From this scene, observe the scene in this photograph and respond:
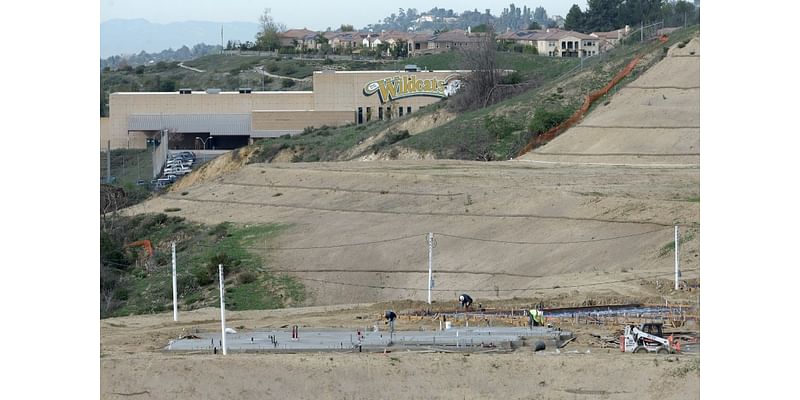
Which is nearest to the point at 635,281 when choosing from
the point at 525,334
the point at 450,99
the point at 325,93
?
the point at 525,334

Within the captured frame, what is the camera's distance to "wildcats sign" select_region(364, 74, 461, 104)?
287 ft

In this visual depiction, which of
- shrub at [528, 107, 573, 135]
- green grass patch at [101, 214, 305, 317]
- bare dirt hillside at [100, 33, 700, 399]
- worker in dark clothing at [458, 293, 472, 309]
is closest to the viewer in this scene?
bare dirt hillside at [100, 33, 700, 399]

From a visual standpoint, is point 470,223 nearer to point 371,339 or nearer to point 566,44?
point 371,339

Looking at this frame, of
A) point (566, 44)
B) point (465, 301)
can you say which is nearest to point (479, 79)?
point (465, 301)

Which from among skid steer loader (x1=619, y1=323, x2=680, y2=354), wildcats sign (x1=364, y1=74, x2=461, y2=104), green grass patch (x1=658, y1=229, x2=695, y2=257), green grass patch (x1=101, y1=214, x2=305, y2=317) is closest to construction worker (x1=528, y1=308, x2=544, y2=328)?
skid steer loader (x1=619, y1=323, x2=680, y2=354)

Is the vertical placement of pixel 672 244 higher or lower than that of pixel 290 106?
lower

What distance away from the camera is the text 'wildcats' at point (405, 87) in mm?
87688

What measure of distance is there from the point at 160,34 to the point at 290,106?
93955mm

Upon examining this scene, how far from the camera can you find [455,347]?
2591 centimetres

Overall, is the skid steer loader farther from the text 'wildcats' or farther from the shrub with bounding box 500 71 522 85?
the text 'wildcats'

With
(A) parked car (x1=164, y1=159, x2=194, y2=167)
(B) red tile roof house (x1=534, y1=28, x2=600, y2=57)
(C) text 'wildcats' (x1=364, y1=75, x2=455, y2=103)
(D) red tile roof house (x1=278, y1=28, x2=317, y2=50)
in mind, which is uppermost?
(D) red tile roof house (x1=278, y1=28, x2=317, y2=50)

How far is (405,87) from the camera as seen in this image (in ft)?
289

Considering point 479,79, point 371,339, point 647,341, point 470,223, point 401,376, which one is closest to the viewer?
point 401,376

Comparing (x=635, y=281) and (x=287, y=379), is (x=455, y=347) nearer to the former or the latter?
(x=287, y=379)
